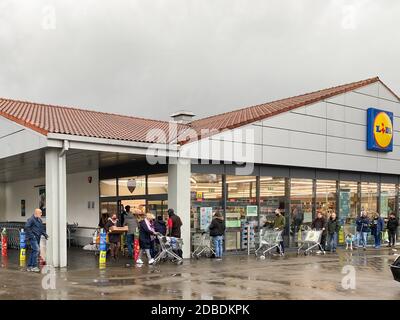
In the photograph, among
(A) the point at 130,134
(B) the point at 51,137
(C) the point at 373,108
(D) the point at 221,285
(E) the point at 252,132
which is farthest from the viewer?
(C) the point at 373,108

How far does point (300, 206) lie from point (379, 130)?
209 inches

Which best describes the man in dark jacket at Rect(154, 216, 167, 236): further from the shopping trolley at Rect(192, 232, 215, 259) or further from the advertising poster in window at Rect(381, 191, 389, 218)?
the advertising poster in window at Rect(381, 191, 389, 218)

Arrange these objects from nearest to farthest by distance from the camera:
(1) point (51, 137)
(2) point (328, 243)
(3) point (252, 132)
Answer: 1. (1) point (51, 137)
2. (3) point (252, 132)
3. (2) point (328, 243)

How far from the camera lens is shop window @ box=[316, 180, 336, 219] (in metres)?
20.3

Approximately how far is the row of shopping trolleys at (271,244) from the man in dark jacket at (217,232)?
0.26m

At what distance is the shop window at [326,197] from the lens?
20266 mm

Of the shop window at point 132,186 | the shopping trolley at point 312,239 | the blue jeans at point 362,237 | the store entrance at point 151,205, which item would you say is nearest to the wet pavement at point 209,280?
the shopping trolley at point 312,239

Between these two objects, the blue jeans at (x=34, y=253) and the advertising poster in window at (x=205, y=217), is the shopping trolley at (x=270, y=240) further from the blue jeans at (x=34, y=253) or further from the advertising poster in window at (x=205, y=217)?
the blue jeans at (x=34, y=253)

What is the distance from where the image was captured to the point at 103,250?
14461 mm

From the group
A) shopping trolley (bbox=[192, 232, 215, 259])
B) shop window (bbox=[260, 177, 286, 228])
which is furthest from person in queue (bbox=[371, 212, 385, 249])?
shopping trolley (bbox=[192, 232, 215, 259])
